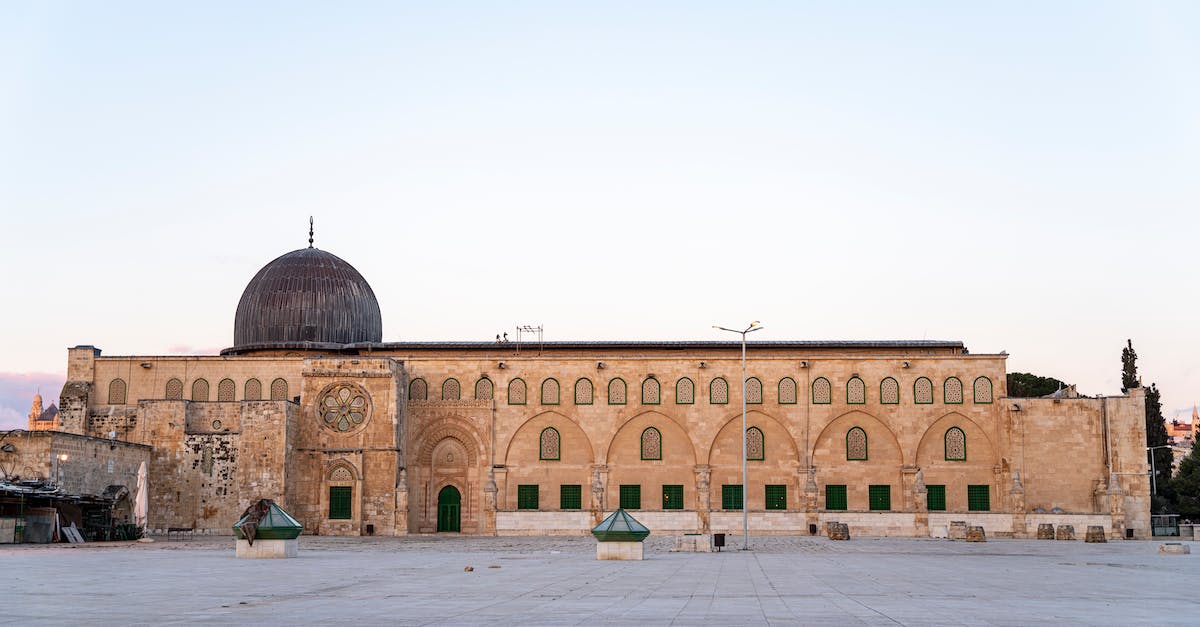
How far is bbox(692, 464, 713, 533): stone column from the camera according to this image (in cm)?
5688

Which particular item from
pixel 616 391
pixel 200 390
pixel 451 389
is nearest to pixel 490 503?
pixel 451 389

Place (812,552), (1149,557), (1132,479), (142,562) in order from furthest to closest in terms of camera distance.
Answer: (1132,479), (812,552), (1149,557), (142,562)

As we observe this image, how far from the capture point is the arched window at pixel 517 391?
6012cm

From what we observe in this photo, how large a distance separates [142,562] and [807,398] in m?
37.8

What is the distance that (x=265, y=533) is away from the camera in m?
29.4

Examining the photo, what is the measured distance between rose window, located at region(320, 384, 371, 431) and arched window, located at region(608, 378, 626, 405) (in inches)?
466

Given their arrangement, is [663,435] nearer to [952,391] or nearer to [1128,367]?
[952,391]

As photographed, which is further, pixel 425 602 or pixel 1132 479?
pixel 1132 479

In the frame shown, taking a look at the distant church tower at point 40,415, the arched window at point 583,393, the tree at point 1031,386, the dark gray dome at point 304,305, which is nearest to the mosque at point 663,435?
the arched window at point 583,393

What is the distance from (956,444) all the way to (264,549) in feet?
127

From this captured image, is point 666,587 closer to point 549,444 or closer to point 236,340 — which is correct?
point 549,444

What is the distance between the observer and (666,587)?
20203 millimetres

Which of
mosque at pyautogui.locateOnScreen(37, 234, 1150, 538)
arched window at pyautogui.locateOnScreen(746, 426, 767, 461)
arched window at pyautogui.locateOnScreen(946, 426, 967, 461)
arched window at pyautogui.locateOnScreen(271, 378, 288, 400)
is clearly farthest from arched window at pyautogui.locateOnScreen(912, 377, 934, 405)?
arched window at pyautogui.locateOnScreen(271, 378, 288, 400)

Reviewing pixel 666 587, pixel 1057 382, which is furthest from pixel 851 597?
pixel 1057 382
